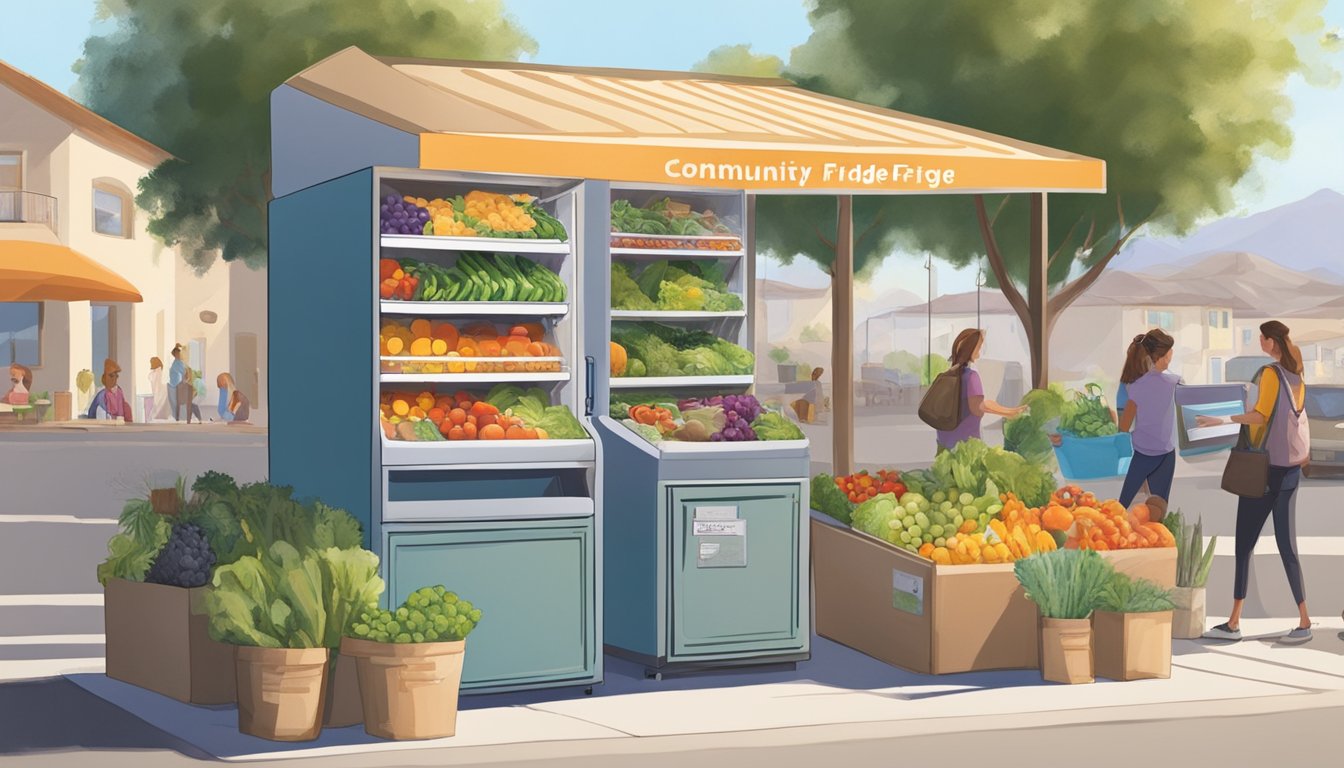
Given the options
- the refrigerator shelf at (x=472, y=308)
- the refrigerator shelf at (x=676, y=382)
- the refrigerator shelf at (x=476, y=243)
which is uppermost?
the refrigerator shelf at (x=476, y=243)

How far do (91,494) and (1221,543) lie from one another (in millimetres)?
13564

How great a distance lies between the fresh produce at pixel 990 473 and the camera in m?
11.3

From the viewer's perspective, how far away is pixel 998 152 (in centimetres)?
1145

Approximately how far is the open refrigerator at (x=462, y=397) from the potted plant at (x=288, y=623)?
1.94 feet

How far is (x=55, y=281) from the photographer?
35594 millimetres

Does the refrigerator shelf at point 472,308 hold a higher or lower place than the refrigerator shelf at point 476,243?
lower

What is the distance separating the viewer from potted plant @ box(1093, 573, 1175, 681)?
1013 cm

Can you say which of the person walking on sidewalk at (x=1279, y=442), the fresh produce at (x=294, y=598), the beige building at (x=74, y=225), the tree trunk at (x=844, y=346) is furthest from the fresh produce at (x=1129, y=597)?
the beige building at (x=74, y=225)

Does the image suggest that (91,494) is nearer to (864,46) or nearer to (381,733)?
(864,46)

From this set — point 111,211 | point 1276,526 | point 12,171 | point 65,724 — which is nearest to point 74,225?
point 12,171

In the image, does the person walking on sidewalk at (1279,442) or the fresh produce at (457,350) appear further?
the person walking on sidewalk at (1279,442)

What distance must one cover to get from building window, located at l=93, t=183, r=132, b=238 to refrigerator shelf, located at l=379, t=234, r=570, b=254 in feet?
131

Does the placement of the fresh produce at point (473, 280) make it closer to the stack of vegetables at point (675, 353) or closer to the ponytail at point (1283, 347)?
the stack of vegetables at point (675, 353)

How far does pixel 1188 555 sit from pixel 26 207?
3893 centimetres
